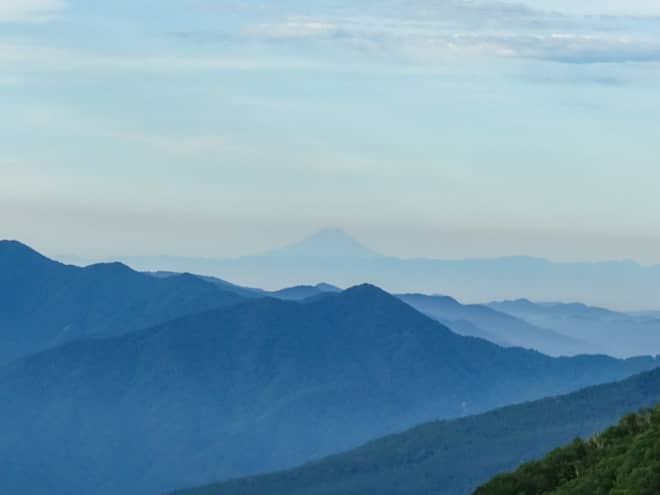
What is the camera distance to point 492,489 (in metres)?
52.0

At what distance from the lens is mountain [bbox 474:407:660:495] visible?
4556 centimetres

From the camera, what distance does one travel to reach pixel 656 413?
52.6 m

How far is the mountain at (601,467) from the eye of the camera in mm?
45562

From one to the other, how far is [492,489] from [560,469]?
2.13m

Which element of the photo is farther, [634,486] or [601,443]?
[601,443]

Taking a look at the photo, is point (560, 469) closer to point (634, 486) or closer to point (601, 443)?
point (601, 443)

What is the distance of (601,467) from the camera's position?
48.9m

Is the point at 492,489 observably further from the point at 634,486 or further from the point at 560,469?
the point at 634,486

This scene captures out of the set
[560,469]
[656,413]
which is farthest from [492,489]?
[656,413]

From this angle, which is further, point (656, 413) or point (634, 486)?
point (656, 413)

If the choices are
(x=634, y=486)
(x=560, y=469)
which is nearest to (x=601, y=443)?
(x=560, y=469)

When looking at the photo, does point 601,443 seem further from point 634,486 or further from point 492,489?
point 634,486

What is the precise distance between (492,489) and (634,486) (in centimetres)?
814

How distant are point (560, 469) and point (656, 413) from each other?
3.46 m
